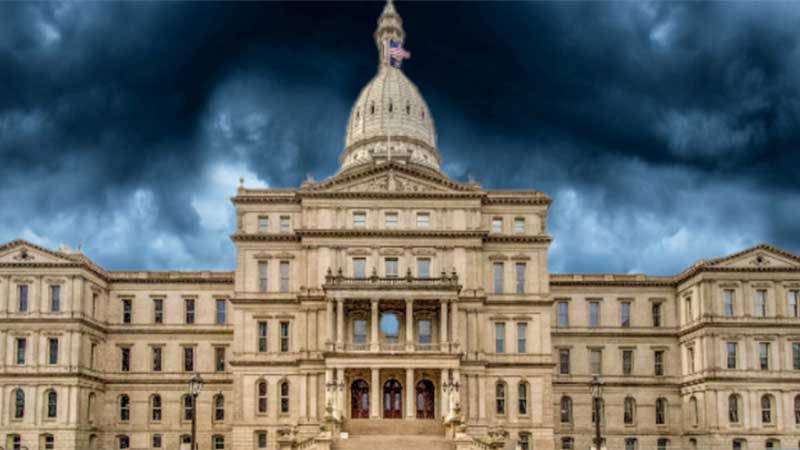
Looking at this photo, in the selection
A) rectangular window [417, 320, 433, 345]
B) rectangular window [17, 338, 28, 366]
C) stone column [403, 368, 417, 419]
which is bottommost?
stone column [403, 368, 417, 419]

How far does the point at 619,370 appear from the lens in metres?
79.8

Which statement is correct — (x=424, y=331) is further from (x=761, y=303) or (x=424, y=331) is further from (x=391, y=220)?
(x=761, y=303)

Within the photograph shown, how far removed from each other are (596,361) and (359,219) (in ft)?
81.9

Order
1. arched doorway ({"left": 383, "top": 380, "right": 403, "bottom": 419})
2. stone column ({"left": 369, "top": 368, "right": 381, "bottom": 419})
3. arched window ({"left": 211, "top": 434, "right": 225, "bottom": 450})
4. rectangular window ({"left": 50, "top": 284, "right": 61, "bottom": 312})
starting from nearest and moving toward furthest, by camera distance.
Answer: stone column ({"left": 369, "top": 368, "right": 381, "bottom": 419}) < arched doorway ({"left": 383, "top": 380, "right": 403, "bottom": 419}) < rectangular window ({"left": 50, "top": 284, "right": 61, "bottom": 312}) < arched window ({"left": 211, "top": 434, "right": 225, "bottom": 450})

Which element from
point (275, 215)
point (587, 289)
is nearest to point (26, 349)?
point (275, 215)

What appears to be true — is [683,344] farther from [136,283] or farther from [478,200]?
[136,283]

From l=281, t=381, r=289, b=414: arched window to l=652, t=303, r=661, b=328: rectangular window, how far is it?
1284 inches

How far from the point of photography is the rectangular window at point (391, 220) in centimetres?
7138

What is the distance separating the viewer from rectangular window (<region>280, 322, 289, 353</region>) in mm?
70312

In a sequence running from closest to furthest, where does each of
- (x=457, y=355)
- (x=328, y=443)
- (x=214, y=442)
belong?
(x=328, y=443)
(x=457, y=355)
(x=214, y=442)

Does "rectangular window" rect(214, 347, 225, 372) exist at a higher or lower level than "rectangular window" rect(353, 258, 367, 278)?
lower

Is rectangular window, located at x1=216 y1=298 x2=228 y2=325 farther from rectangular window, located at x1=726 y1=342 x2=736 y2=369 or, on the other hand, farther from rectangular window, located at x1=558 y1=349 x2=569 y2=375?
rectangular window, located at x1=726 y1=342 x2=736 y2=369

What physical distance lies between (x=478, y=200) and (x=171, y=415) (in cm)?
3113

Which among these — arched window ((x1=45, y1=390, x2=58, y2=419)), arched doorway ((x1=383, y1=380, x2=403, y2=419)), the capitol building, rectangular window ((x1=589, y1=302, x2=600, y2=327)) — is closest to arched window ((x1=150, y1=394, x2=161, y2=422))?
the capitol building
